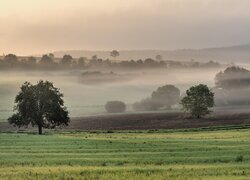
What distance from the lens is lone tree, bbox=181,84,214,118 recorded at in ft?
485

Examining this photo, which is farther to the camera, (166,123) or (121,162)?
(166,123)

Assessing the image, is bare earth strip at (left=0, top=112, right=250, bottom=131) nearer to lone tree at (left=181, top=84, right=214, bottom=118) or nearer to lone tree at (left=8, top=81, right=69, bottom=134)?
lone tree at (left=181, top=84, right=214, bottom=118)

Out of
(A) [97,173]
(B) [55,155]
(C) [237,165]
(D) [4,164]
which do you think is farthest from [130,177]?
(B) [55,155]

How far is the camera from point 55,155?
47.2 meters

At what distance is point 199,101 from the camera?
148000mm

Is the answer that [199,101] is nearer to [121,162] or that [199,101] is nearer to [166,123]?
[166,123]

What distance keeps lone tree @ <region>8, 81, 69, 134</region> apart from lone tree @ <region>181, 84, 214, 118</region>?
5041cm

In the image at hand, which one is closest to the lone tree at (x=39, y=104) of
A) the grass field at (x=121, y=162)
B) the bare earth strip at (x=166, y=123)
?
the bare earth strip at (x=166, y=123)

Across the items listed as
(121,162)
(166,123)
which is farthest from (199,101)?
(121,162)

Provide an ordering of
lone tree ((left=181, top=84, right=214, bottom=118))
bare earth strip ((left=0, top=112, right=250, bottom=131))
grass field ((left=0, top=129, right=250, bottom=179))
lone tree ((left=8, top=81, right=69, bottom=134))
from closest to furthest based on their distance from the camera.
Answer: grass field ((left=0, top=129, right=250, bottom=179)) < lone tree ((left=8, top=81, right=69, bottom=134)) < bare earth strip ((left=0, top=112, right=250, bottom=131)) < lone tree ((left=181, top=84, right=214, bottom=118))

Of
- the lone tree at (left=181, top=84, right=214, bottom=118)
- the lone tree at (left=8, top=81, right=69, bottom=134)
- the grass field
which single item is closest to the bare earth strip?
the lone tree at (left=181, top=84, right=214, bottom=118)

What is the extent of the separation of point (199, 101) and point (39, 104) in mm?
54384

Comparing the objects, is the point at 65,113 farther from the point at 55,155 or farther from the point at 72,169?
the point at 72,169

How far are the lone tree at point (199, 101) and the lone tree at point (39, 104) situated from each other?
5041 centimetres
